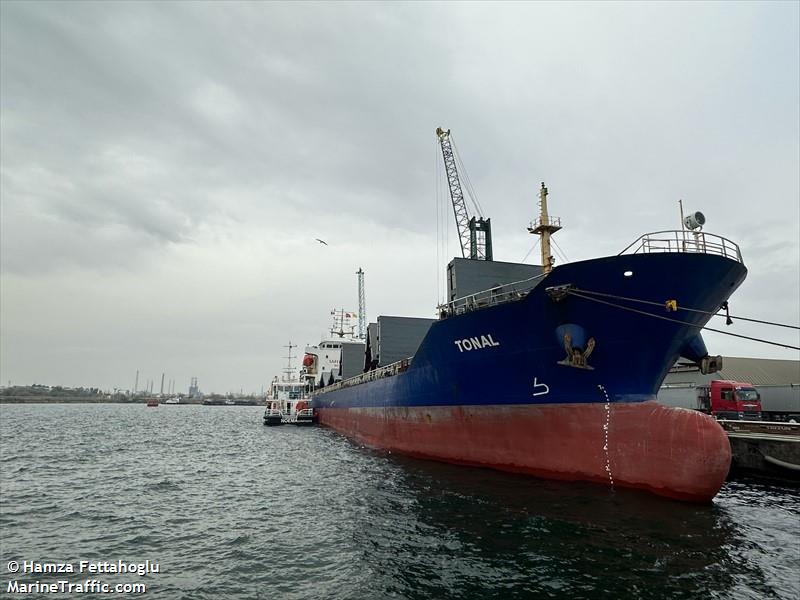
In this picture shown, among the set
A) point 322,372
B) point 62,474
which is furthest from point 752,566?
point 322,372

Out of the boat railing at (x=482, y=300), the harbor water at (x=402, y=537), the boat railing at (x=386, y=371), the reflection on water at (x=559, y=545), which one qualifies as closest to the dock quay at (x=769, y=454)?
the harbor water at (x=402, y=537)

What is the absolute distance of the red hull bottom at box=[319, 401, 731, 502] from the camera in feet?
35.1

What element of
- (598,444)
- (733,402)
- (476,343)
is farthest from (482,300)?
(733,402)

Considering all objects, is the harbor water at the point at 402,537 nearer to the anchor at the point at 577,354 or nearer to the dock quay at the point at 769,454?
the dock quay at the point at 769,454

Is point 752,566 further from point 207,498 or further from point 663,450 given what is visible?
point 207,498

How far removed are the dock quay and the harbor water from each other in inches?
52.8

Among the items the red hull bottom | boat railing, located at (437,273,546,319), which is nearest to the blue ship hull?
the red hull bottom

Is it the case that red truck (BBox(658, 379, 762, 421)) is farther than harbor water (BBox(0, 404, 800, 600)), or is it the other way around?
red truck (BBox(658, 379, 762, 421))

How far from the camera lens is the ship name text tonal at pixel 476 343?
14617 millimetres

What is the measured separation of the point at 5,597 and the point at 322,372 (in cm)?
4521

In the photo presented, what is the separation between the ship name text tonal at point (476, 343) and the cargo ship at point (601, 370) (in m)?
0.05

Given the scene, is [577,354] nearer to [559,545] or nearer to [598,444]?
[598,444]

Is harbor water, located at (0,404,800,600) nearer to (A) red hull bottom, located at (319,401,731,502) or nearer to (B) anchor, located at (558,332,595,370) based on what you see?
(A) red hull bottom, located at (319,401,731,502)

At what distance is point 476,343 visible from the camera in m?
15.2
